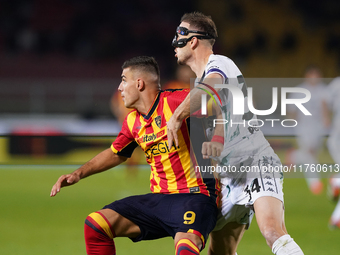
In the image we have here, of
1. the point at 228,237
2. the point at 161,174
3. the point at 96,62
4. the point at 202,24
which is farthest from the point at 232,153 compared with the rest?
the point at 96,62

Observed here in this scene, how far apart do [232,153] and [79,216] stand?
12.4 ft

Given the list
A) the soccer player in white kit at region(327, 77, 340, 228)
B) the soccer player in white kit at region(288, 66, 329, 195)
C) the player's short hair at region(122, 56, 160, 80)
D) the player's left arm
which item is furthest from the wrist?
the soccer player in white kit at region(288, 66, 329, 195)

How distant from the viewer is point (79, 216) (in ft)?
21.9

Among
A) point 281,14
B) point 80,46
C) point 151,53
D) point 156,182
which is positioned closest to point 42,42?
point 80,46

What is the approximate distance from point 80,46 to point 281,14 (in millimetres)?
8826

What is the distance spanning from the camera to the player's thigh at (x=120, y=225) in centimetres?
336

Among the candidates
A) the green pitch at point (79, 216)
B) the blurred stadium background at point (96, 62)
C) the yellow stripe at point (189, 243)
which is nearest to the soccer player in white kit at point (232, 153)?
the yellow stripe at point (189, 243)

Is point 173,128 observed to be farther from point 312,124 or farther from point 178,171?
point 312,124

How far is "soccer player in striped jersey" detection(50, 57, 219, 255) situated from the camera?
327 cm

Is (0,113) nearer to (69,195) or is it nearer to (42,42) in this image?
(42,42)

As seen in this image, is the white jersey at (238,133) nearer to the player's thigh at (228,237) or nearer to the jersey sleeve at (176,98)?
the jersey sleeve at (176,98)

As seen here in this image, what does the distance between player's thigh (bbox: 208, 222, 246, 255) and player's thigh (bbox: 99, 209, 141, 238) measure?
0.71 m

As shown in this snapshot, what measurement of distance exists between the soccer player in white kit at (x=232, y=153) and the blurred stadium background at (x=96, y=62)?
3.84 metres

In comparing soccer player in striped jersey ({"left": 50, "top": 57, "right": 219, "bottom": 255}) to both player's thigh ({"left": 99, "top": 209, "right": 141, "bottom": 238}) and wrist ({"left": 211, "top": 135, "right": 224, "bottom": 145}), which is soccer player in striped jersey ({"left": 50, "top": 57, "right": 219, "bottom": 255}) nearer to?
player's thigh ({"left": 99, "top": 209, "right": 141, "bottom": 238})
